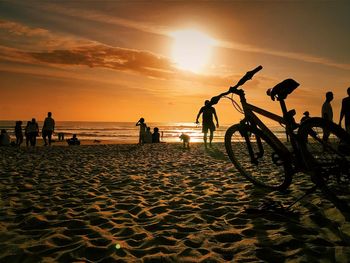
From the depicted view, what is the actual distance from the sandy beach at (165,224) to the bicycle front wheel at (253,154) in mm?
307

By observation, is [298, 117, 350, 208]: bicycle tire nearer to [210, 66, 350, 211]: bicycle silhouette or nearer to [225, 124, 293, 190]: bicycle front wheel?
[210, 66, 350, 211]: bicycle silhouette

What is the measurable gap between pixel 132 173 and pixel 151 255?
5587 millimetres

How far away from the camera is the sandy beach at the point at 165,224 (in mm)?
3330

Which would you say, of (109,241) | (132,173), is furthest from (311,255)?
(132,173)

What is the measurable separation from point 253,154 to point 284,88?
191 cm

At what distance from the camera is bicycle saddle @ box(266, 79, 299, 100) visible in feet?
15.8

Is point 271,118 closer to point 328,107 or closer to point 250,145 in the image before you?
point 250,145

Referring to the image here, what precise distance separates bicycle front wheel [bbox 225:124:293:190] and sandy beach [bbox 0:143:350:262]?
0.31 metres

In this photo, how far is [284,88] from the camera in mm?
4852

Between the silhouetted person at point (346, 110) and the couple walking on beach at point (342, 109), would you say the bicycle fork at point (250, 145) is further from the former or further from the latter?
the silhouetted person at point (346, 110)

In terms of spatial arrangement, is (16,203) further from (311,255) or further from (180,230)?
(311,255)

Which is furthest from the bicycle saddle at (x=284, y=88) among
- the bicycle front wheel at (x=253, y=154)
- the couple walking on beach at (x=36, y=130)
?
the couple walking on beach at (x=36, y=130)

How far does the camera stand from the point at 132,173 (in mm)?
8812

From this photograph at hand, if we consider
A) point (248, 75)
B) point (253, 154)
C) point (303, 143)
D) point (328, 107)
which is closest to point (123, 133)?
point (328, 107)
